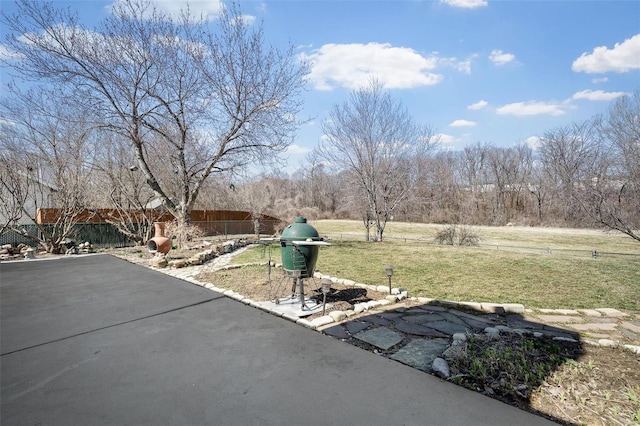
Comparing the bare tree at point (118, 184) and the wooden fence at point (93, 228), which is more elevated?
the bare tree at point (118, 184)

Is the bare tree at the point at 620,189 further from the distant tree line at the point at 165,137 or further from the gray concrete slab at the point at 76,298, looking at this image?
the gray concrete slab at the point at 76,298

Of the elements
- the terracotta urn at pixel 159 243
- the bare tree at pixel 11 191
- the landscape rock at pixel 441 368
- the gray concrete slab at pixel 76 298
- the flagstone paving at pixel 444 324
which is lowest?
the flagstone paving at pixel 444 324

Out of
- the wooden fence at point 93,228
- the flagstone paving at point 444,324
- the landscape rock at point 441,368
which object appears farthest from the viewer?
the wooden fence at point 93,228

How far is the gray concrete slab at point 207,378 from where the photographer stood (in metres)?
2.00

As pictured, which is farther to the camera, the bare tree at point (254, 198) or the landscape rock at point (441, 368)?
the bare tree at point (254, 198)

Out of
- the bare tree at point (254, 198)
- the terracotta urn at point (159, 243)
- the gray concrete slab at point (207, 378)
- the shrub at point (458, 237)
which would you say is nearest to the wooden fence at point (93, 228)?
the bare tree at point (254, 198)

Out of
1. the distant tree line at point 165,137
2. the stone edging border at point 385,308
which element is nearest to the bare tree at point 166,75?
the distant tree line at point 165,137

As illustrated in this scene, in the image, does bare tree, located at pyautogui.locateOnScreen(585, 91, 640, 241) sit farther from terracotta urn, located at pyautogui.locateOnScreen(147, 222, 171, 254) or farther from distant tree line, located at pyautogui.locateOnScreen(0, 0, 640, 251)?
terracotta urn, located at pyautogui.locateOnScreen(147, 222, 171, 254)

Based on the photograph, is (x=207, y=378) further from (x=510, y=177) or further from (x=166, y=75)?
(x=510, y=177)

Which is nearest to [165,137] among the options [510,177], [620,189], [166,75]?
[166,75]

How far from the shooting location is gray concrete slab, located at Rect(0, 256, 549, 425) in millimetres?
1995

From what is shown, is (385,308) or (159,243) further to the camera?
(159,243)

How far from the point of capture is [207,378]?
247 cm

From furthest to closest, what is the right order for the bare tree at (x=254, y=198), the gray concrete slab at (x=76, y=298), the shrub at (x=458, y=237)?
the bare tree at (x=254, y=198) < the shrub at (x=458, y=237) < the gray concrete slab at (x=76, y=298)
